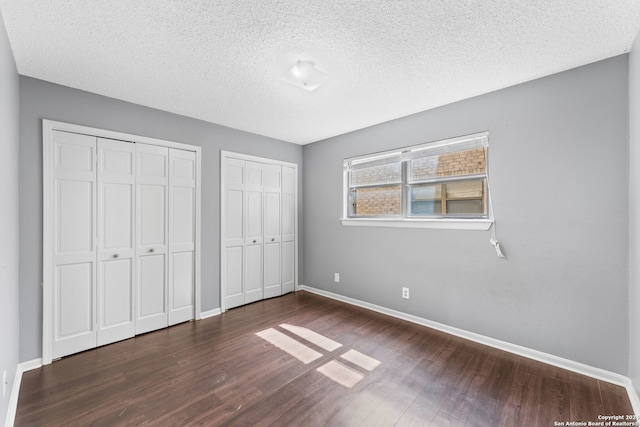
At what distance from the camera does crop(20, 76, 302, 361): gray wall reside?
2342 mm

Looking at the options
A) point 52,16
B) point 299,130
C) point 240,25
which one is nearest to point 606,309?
point 240,25

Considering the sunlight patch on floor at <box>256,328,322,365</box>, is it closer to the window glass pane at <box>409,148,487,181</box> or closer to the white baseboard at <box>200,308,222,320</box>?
the white baseboard at <box>200,308,222,320</box>

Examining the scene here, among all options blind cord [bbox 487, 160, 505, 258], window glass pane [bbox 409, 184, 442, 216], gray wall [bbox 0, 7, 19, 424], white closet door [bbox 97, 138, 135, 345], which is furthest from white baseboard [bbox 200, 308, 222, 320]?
blind cord [bbox 487, 160, 505, 258]

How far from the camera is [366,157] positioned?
384cm

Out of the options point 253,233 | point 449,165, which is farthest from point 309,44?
point 253,233

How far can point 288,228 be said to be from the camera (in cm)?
454

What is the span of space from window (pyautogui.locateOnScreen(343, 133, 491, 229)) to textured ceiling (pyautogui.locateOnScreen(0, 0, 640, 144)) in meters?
0.61

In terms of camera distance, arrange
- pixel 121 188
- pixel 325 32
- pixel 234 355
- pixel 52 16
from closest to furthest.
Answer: pixel 52 16 → pixel 325 32 → pixel 234 355 → pixel 121 188

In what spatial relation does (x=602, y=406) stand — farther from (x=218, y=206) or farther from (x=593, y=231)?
(x=218, y=206)

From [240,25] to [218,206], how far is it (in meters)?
2.34

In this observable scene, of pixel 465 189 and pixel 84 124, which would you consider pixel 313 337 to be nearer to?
pixel 465 189

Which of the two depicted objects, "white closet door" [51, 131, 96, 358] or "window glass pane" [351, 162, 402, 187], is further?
"window glass pane" [351, 162, 402, 187]

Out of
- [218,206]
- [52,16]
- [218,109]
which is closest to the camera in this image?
[52,16]

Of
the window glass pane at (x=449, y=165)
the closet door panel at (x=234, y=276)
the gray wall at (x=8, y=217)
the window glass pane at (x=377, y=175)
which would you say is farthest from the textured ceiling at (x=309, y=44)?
the closet door panel at (x=234, y=276)
